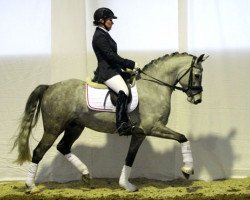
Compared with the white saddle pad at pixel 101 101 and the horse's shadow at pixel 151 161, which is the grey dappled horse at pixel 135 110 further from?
the horse's shadow at pixel 151 161

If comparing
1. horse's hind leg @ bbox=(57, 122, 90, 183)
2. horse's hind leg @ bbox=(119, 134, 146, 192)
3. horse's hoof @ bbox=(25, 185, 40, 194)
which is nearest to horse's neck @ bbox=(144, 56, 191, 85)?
horse's hind leg @ bbox=(119, 134, 146, 192)

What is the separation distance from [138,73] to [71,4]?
55.4 inches

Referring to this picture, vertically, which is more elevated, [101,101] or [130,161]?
[101,101]

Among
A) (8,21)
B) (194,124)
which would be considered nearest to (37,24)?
(8,21)

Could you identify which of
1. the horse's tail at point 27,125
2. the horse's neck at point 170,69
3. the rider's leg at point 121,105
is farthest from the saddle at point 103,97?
the horse's tail at point 27,125

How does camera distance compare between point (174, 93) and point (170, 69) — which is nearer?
point (170, 69)

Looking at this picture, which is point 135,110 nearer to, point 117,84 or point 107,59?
point 117,84

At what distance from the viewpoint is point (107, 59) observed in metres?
5.04

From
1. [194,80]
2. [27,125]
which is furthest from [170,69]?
[27,125]

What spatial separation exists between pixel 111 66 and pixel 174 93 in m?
1.26

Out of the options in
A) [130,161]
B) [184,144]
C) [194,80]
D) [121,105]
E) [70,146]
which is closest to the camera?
[121,105]

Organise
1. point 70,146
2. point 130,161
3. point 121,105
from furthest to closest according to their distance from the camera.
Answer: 1. point 70,146
2. point 130,161
3. point 121,105

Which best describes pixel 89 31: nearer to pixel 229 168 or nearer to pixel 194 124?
pixel 194 124

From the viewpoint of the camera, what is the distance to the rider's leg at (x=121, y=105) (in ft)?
16.0
